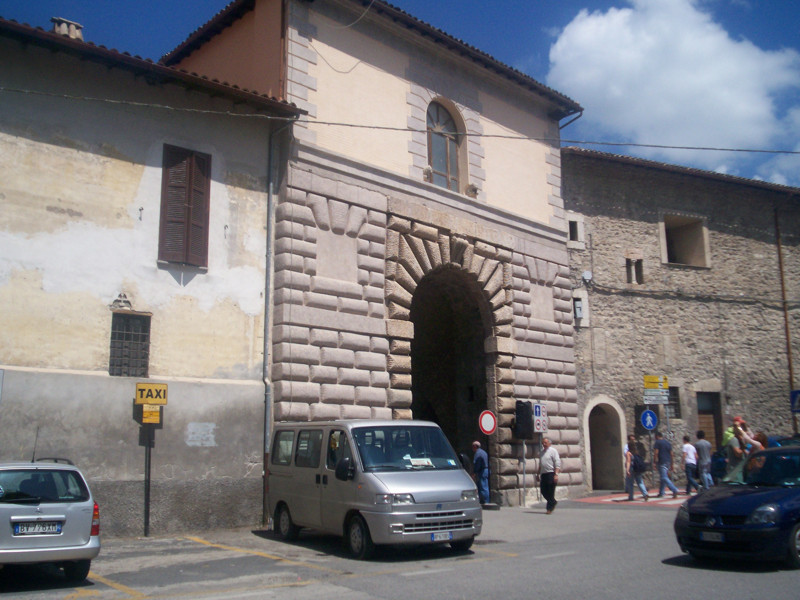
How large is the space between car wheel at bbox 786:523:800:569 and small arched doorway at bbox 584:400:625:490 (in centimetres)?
1290

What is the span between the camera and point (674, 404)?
76.0 ft

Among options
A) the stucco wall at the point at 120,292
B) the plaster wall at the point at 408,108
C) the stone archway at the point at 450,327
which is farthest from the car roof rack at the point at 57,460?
the plaster wall at the point at 408,108

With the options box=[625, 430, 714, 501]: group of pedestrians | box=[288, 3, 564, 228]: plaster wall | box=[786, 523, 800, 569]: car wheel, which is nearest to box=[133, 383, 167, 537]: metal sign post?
box=[288, 3, 564, 228]: plaster wall

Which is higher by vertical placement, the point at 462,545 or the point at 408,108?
the point at 408,108

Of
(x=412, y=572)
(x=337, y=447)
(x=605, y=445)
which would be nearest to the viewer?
(x=412, y=572)

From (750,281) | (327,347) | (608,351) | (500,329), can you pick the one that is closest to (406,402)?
(327,347)

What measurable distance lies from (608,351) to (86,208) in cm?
1495

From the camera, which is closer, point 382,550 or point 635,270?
point 382,550

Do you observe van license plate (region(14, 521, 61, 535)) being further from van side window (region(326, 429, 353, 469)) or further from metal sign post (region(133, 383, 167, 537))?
metal sign post (region(133, 383, 167, 537))

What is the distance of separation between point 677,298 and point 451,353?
845 centimetres

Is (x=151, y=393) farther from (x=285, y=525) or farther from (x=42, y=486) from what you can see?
(x=42, y=486)

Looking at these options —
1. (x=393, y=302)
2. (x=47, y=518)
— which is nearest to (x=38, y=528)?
(x=47, y=518)

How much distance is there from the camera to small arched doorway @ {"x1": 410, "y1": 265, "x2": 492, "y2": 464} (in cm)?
1858

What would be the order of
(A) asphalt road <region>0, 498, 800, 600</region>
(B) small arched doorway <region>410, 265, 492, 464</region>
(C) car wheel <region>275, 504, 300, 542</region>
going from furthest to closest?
(B) small arched doorway <region>410, 265, 492, 464</region> → (C) car wheel <region>275, 504, 300, 542</region> → (A) asphalt road <region>0, 498, 800, 600</region>
